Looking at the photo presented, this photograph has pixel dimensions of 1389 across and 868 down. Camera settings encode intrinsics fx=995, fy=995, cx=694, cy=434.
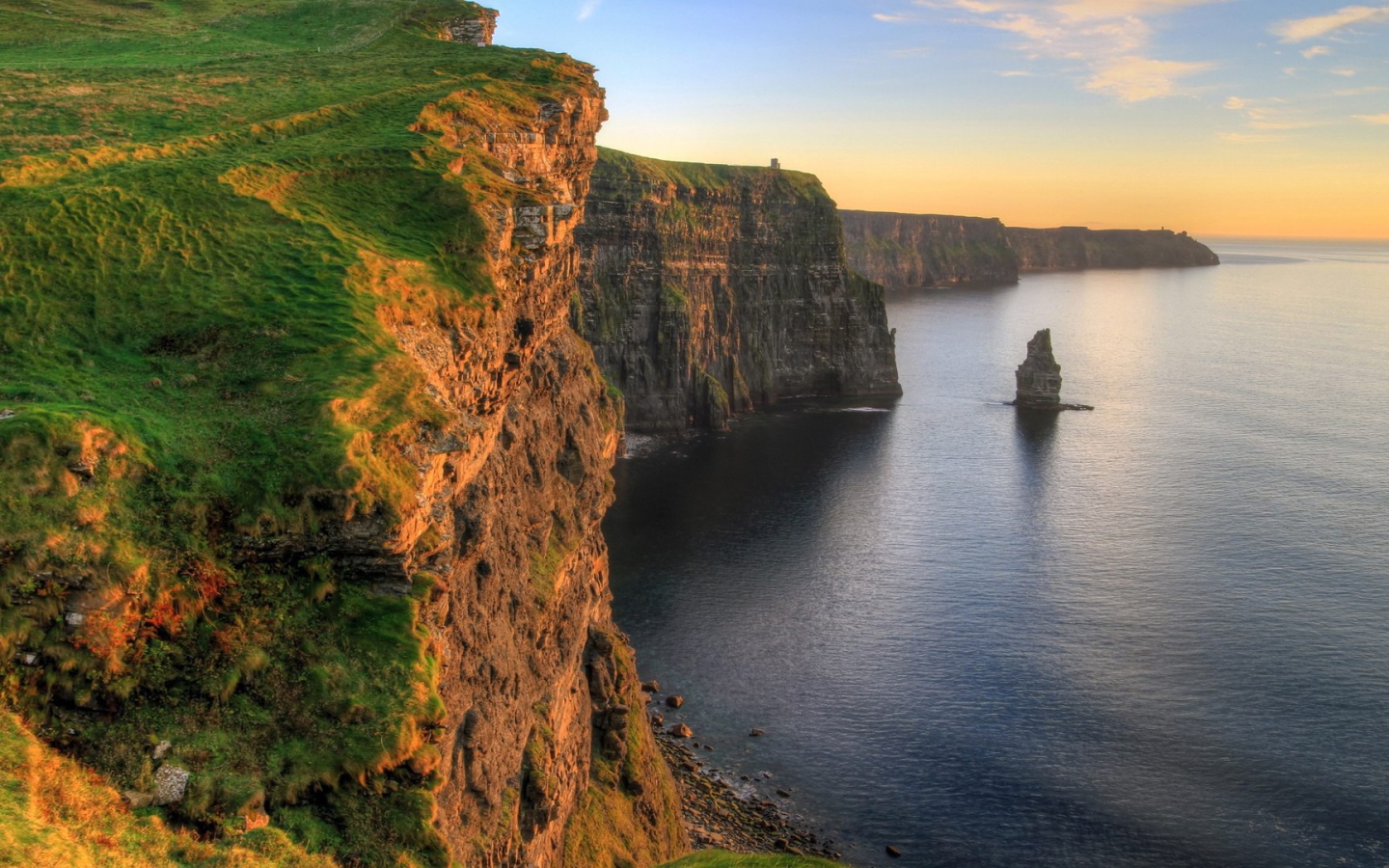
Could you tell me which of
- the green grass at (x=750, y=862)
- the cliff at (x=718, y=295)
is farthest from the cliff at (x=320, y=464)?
the cliff at (x=718, y=295)

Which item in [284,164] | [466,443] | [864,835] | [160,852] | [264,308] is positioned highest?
[284,164]

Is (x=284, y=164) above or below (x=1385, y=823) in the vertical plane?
above

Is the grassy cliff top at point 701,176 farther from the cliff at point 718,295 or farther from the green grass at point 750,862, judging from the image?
the green grass at point 750,862

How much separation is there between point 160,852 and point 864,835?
144 feet

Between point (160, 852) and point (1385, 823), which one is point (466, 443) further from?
point (1385, 823)

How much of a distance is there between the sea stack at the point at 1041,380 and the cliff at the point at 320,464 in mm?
122414

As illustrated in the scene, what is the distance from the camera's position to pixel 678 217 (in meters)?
157

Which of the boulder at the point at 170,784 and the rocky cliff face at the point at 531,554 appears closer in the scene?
the boulder at the point at 170,784

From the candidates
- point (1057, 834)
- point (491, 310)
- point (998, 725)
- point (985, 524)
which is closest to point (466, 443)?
point (491, 310)

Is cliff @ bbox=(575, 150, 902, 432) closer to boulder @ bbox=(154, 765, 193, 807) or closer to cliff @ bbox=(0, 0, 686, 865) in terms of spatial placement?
cliff @ bbox=(0, 0, 686, 865)

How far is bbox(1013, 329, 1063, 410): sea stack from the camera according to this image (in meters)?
160

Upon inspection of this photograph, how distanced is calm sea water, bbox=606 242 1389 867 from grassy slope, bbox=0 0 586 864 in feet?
128

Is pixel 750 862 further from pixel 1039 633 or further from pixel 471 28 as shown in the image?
pixel 471 28

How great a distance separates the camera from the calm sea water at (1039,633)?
187 ft
